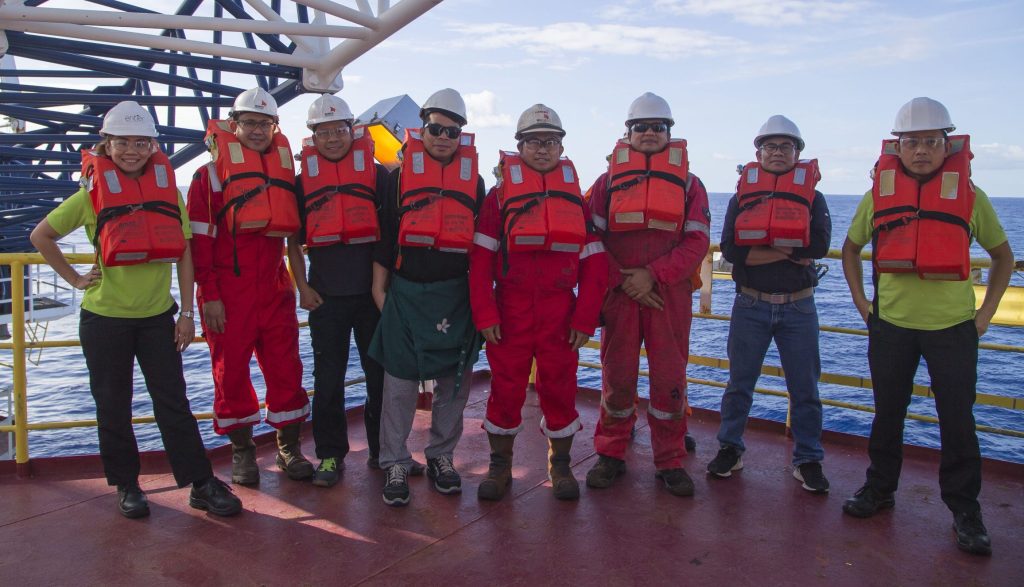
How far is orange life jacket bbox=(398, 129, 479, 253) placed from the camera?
3.56 metres

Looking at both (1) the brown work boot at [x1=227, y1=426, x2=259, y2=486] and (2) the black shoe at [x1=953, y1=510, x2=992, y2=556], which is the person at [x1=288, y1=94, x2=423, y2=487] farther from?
(2) the black shoe at [x1=953, y1=510, x2=992, y2=556]

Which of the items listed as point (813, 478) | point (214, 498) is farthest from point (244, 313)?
point (813, 478)

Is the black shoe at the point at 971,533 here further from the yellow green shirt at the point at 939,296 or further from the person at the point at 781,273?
the yellow green shirt at the point at 939,296

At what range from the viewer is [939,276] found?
3.28m

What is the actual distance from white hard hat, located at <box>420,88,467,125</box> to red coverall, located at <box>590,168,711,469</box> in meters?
0.84

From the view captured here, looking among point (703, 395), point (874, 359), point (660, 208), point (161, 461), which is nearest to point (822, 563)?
point (874, 359)

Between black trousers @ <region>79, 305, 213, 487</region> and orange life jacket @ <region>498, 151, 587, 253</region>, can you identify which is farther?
orange life jacket @ <region>498, 151, 587, 253</region>

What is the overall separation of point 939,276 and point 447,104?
7.94 ft

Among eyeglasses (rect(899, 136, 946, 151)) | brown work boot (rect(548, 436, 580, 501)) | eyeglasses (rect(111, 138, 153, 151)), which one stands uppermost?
eyeglasses (rect(899, 136, 946, 151))

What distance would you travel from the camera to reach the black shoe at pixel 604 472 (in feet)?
12.8

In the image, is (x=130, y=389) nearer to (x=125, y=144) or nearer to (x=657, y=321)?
(x=125, y=144)

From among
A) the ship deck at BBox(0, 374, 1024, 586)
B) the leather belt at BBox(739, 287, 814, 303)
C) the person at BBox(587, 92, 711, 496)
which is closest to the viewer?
the ship deck at BBox(0, 374, 1024, 586)

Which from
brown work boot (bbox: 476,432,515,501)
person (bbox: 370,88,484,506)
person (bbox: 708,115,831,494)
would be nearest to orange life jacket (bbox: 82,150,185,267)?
person (bbox: 370,88,484,506)

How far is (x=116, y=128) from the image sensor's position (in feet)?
11.0
